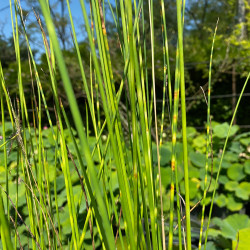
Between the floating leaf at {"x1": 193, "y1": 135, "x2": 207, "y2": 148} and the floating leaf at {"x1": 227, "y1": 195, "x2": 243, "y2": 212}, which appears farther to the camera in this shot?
the floating leaf at {"x1": 193, "y1": 135, "x2": 207, "y2": 148}

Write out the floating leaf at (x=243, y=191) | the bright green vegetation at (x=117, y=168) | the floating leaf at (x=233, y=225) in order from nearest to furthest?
the bright green vegetation at (x=117, y=168)
the floating leaf at (x=233, y=225)
the floating leaf at (x=243, y=191)

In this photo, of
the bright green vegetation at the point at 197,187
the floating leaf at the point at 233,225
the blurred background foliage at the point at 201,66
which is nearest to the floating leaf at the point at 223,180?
the bright green vegetation at the point at 197,187

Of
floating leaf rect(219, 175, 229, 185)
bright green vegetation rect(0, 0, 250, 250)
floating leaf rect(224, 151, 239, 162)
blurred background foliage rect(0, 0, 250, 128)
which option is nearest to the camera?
bright green vegetation rect(0, 0, 250, 250)

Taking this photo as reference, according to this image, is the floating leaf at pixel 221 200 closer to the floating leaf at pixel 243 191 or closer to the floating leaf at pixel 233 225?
the floating leaf at pixel 243 191

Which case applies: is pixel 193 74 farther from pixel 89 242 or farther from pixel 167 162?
pixel 89 242

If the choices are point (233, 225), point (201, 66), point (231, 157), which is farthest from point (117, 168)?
point (201, 66)

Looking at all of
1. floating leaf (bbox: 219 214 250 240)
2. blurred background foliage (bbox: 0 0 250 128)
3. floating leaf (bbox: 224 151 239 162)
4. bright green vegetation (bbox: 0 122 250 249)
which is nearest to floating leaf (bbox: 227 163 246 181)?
bright green vegetation (bbox: 0 122 250 249)

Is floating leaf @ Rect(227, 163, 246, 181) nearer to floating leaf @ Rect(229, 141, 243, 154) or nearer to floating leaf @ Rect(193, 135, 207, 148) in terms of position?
floating leaf @ Rect(229, 141, 243, 154)

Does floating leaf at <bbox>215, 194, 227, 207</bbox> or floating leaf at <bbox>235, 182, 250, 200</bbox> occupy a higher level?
floating leaf at <bbox>235, 182, 250, 200</bbox>

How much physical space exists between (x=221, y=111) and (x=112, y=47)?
219 cm

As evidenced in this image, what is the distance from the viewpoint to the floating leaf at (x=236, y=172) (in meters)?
1.91

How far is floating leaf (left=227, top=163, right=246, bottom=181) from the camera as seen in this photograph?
1906 mm

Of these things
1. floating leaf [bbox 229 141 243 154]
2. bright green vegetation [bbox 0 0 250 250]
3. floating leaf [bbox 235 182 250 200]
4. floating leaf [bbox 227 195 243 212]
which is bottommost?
floating leaf [bbox 227 195 243 212]

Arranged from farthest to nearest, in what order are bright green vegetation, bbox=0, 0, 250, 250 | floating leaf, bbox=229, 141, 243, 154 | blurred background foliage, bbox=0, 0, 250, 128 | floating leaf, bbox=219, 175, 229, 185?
blurred background foliage, bbox=0, 0, 250, 128
floating leaf, bbox=229, 141, 243, 154
floating leaf, bbox=219, 175, 229, 185
bright green vegetation, bbox=0, 0, 250, 250
